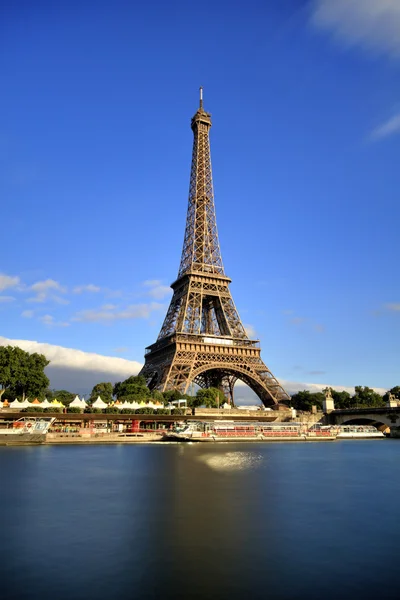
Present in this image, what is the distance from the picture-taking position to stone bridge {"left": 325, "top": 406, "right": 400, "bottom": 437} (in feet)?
229

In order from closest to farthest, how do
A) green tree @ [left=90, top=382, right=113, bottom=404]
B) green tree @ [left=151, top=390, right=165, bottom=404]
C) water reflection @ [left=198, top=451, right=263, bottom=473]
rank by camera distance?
water reflection @ [left=198, top=451, right=263, bottom=473] < green tree @ [left=151, top=390, right=165, bottom=404] < green tree @ [left=90, top=382, right=113, bottom=404]

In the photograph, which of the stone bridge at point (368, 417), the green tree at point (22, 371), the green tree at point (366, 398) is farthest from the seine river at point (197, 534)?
the green tree at point (366, 398)

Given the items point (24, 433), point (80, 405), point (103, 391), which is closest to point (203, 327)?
point (103, 391)

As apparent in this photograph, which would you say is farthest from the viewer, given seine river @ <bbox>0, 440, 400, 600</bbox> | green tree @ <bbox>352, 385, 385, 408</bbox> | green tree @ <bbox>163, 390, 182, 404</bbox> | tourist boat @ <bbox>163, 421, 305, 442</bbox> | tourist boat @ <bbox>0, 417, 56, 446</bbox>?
green tree @ <bbox>352, 385, 385, 408</bbox>

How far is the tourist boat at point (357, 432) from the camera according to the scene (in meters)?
69.0

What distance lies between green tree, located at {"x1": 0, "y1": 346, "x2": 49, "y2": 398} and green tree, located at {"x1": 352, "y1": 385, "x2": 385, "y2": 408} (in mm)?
64522

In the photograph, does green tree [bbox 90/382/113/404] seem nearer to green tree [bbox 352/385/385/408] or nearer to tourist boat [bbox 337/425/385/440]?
tourist boat [bbox 337/425/385/440]

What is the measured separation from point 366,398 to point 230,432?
52.8m

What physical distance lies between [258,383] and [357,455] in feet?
108

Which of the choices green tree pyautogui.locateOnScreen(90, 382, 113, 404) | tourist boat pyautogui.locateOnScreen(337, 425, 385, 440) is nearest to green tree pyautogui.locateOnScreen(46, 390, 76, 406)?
green tree pyautogui.locateOnScreen(90, 382, 113, 404)

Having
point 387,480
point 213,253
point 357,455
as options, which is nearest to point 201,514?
point 387,480


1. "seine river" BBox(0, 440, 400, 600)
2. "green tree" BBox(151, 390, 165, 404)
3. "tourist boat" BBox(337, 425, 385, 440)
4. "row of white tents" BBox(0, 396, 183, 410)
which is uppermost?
"green tree" BBox(151, 390, 165, 404)

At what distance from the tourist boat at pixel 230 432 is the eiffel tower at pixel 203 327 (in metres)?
9.48

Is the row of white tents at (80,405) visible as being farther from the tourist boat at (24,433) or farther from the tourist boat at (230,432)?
the tourist boat at (230,432)
